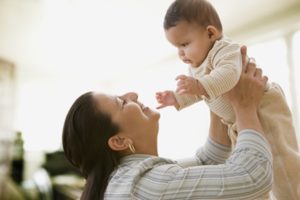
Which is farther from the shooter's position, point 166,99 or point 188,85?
point 166,99

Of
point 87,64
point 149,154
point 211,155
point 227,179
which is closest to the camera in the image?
point 227,179

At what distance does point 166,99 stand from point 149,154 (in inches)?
6.3

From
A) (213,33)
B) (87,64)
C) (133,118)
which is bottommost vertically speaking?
(87,64)

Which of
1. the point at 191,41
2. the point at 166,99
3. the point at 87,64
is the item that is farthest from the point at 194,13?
the point at 87,64

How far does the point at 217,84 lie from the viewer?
2.95 feet

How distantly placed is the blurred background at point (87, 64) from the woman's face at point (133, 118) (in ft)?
6.03

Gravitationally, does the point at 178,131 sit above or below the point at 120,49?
below

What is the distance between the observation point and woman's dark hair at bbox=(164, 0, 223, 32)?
107 centimetres

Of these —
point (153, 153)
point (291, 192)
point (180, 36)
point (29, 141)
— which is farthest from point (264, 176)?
point (29, 141)

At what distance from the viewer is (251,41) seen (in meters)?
3.16

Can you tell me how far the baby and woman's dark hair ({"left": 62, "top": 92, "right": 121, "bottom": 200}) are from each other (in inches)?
7.1

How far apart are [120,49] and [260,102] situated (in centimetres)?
289

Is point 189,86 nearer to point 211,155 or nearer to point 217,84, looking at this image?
point 217,84

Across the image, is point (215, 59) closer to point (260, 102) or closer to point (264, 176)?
point (260, 102)
